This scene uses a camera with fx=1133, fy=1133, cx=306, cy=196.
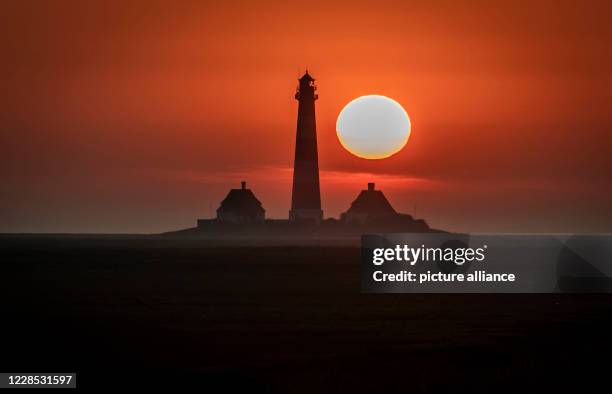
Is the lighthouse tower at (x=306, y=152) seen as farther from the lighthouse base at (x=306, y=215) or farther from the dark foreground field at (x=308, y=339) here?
the dark foreground field at (x=308, y=339)

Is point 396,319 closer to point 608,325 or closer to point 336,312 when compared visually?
point 336,312

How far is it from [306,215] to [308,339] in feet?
478

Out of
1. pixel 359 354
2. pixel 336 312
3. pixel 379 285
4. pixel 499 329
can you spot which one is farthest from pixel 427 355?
pixel 379 285

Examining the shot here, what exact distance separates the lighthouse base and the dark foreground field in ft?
403

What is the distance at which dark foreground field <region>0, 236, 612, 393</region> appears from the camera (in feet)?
72.9

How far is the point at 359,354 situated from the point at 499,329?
7.45m

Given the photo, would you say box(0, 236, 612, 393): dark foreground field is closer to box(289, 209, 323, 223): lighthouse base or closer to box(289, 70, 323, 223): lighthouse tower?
box(289, 70, 323, 223): lighthouse tower

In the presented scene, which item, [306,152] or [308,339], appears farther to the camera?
[306,152]

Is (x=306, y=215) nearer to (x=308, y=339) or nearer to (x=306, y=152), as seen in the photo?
(x=306, y=152)

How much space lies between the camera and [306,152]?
161 metres

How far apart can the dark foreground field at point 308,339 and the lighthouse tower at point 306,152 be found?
10980 centimetres

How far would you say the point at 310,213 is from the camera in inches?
6890

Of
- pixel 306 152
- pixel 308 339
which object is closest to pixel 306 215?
pixel 306 152

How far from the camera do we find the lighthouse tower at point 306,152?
15988 cm
